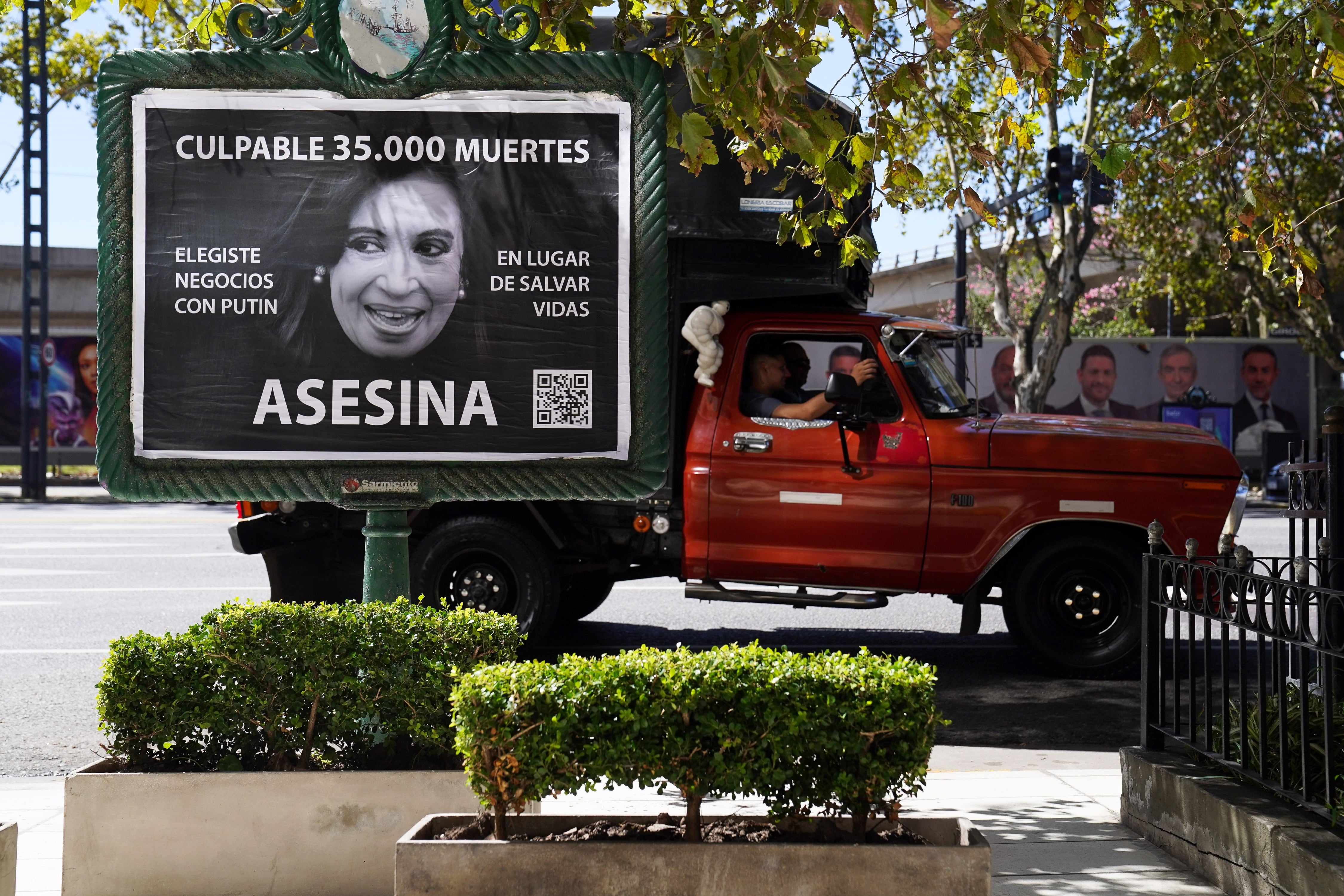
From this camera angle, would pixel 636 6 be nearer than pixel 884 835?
No

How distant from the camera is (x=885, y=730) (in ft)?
→ 11.0

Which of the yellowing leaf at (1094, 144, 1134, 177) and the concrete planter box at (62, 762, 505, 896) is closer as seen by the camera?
the concrete planter box at (62, 762, 505, 896)

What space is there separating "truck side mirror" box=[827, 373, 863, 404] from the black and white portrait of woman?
14.2 feet

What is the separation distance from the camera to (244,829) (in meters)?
3.94

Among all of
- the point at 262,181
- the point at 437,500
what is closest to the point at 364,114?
the point at 262,181

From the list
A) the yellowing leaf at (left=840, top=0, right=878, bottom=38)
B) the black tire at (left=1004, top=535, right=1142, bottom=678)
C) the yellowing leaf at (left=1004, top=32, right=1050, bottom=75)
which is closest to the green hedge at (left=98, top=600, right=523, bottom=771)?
the yellowing leaf at (left=840, top=0, right=878, bottom=38)

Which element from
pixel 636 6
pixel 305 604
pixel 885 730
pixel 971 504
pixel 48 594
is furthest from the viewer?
pixel 48 594

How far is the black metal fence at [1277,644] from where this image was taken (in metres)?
4.08

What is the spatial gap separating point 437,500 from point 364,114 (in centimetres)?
121

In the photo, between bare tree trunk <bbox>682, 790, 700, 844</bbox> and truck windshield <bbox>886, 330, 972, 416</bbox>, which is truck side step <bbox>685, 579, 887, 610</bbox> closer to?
truck windshield <bbox>886, 330, 972, 416</bbox>

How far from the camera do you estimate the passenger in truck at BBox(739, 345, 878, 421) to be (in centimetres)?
847

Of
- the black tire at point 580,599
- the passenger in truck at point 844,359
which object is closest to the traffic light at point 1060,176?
the passenger in truck at point 844,359

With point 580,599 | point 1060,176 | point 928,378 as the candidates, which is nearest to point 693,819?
point 928,378

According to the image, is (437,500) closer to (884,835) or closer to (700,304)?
(884,835)
